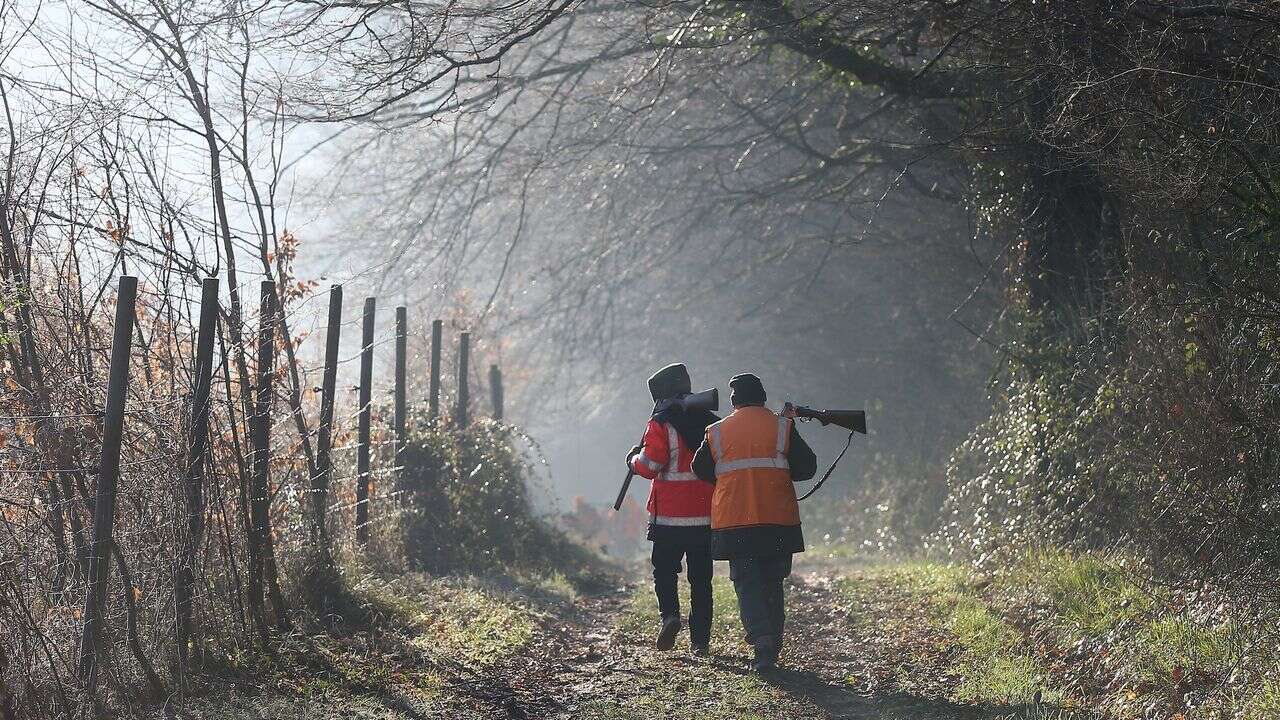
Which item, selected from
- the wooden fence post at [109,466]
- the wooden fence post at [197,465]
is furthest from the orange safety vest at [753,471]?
the wooden fence post at [109,466]

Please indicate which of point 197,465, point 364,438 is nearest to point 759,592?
point 197,465

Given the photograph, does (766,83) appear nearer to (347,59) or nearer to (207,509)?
(347,59)

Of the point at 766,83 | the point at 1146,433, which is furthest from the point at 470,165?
the point at 1146,433

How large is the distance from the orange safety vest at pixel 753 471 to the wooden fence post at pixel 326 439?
104 inches

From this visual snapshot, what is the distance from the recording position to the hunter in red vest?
8344 mm

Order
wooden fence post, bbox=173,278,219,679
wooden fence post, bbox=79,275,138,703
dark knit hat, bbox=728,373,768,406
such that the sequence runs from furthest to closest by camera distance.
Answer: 1. dark knit hat, bbox=728,373,768,406
2. wooden fence post, bbox=173,278,219,679
3. wooden fence post, bbox=79,275,138,703

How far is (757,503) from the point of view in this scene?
7730 mm

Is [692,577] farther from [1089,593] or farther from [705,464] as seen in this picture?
[1089,593]

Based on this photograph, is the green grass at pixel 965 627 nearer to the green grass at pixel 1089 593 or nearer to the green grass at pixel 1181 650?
the green grass at pixel 1089 593

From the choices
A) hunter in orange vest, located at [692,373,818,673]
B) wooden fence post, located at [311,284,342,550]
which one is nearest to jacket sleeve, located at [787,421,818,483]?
hunter in orange vest, located at [692,373,818,673]

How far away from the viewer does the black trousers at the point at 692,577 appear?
27.5 feet

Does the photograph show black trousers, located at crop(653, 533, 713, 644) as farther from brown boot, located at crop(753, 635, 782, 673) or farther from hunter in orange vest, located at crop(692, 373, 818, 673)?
brown boot, located at crop(753, 635, 782, 673)

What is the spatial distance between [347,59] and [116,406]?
3.69m

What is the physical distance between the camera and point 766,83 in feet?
51.5
